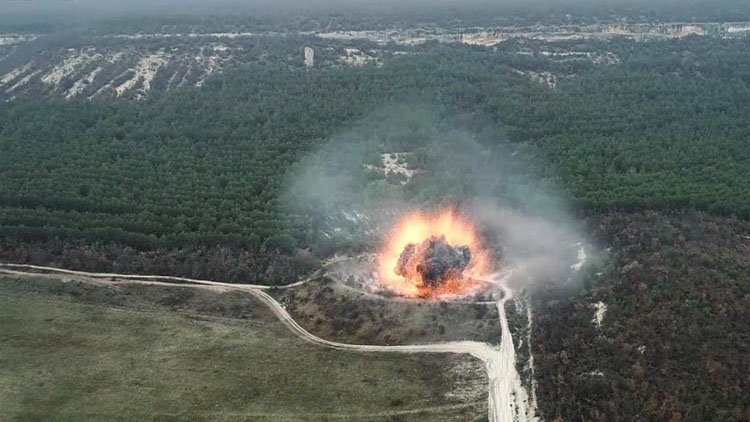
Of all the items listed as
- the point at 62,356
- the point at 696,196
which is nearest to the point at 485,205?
the point at 696,196

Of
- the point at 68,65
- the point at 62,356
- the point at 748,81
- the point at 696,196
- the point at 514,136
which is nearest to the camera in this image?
the point at 62,356

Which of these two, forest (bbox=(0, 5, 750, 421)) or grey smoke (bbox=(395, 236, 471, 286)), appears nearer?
forest (bbox=(0, 5, 750, 421))

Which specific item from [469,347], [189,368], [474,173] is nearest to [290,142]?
[474,173]

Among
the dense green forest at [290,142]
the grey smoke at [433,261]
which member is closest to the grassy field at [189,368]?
the dense green forest at [290,142]

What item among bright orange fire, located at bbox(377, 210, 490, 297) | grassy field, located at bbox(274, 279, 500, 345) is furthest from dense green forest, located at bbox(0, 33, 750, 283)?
bright orange fire, located at bbox(377, 210, 490, 297)

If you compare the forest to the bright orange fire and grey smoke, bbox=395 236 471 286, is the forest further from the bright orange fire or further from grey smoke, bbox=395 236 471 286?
grey smoke, bbox=395 236 471 286

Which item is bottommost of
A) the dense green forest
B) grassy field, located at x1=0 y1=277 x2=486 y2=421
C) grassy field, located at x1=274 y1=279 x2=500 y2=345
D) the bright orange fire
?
grassy field, located at x1=0 y1=277 x2=486 y2=421

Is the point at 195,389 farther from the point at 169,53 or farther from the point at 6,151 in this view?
the point at 169,53
